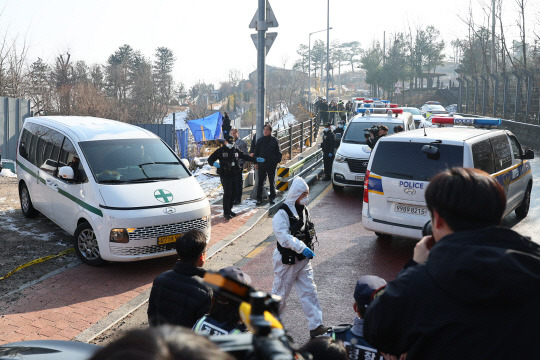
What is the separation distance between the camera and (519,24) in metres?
32.3

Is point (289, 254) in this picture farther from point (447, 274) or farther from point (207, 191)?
point (207, 191)

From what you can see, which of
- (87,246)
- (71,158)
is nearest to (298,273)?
(87,246)

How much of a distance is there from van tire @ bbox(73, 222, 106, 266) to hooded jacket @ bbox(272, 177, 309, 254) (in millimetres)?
3245

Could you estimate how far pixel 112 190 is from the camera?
7.18 meters

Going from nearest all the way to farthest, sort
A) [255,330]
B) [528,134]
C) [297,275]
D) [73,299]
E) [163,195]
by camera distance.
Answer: [255,330]
[297,275]
[73,299]
[163,195]
[528,134]

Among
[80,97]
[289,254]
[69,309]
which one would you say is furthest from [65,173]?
[80,97]

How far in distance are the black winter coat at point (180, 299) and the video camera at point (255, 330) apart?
2.11 metres

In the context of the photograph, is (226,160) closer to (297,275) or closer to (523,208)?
(297,275)

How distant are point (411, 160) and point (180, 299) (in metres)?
5.24

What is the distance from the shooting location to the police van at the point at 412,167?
7.54 meters

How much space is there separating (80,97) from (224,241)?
30.7 metres


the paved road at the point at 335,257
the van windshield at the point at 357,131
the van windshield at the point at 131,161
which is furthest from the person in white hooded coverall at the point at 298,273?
the van windshield at the point at 357,131

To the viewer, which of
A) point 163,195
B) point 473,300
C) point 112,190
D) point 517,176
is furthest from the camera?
point 517,176

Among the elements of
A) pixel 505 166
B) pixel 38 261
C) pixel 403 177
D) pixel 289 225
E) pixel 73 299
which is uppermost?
pixel 505 166
